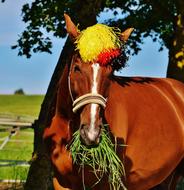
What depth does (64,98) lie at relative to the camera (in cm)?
582

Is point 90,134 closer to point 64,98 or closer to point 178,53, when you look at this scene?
point 64,98

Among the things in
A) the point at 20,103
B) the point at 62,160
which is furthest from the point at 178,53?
the point at 20,103

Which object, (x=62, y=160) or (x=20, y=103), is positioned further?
(x=20, y=103)

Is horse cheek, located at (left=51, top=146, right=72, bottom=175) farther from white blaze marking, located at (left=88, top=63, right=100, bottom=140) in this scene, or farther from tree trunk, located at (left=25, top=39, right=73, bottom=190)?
tree trunk, located at (left=25, top=39, right=73, bottom=190)

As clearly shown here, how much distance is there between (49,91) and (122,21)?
586cm

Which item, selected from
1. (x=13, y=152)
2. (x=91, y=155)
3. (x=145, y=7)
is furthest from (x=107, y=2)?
(x=13, y=152)

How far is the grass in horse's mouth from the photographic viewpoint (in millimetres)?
5336

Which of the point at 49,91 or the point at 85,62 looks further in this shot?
the point at 49,91

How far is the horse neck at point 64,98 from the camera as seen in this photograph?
18.7ft

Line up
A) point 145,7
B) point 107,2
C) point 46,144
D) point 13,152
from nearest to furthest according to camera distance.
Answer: point 46,144 → point 107,2 → point 145,7 → point 13,152

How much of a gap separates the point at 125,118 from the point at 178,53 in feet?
19.1

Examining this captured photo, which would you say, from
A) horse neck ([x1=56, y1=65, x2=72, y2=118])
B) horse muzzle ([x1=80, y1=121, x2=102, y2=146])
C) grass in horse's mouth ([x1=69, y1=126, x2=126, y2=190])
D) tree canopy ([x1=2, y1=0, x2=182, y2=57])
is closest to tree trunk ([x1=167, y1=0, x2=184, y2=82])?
tree canopy ([x1=2, y1=0, x2=182, y2=57])

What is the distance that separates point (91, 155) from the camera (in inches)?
209

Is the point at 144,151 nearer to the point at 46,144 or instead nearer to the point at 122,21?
the point at 46,144
